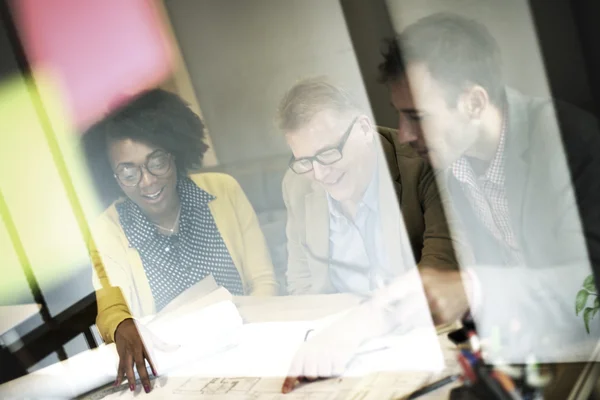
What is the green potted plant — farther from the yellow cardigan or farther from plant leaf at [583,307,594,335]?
the yellow cardigan

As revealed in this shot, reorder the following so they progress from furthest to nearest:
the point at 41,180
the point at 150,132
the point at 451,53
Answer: the point at 41,180 < the point at 150,132 < the point at 451,53

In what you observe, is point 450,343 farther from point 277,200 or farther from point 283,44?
point 283,44

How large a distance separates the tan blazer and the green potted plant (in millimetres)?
193

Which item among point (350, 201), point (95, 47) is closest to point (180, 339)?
point (350, 201)

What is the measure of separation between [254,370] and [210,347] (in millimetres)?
113

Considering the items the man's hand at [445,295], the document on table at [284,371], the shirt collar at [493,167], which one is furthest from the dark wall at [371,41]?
the document on table at [284,371]

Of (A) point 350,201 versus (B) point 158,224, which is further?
(B) point 158,224

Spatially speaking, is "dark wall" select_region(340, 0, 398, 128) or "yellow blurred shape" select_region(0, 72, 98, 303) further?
"yellow blurred shape" select_region(0, 72, 98, 303)

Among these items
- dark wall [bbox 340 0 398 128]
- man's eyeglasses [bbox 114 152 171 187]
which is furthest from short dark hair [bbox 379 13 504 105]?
man's eyeglasses [bbox 114 152 171 187]

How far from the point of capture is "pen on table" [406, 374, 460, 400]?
105 cm

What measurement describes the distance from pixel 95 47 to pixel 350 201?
0.62 meters

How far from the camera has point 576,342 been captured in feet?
3.41

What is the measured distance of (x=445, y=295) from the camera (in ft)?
3.55

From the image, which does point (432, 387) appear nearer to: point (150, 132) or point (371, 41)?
point (371, 41)
